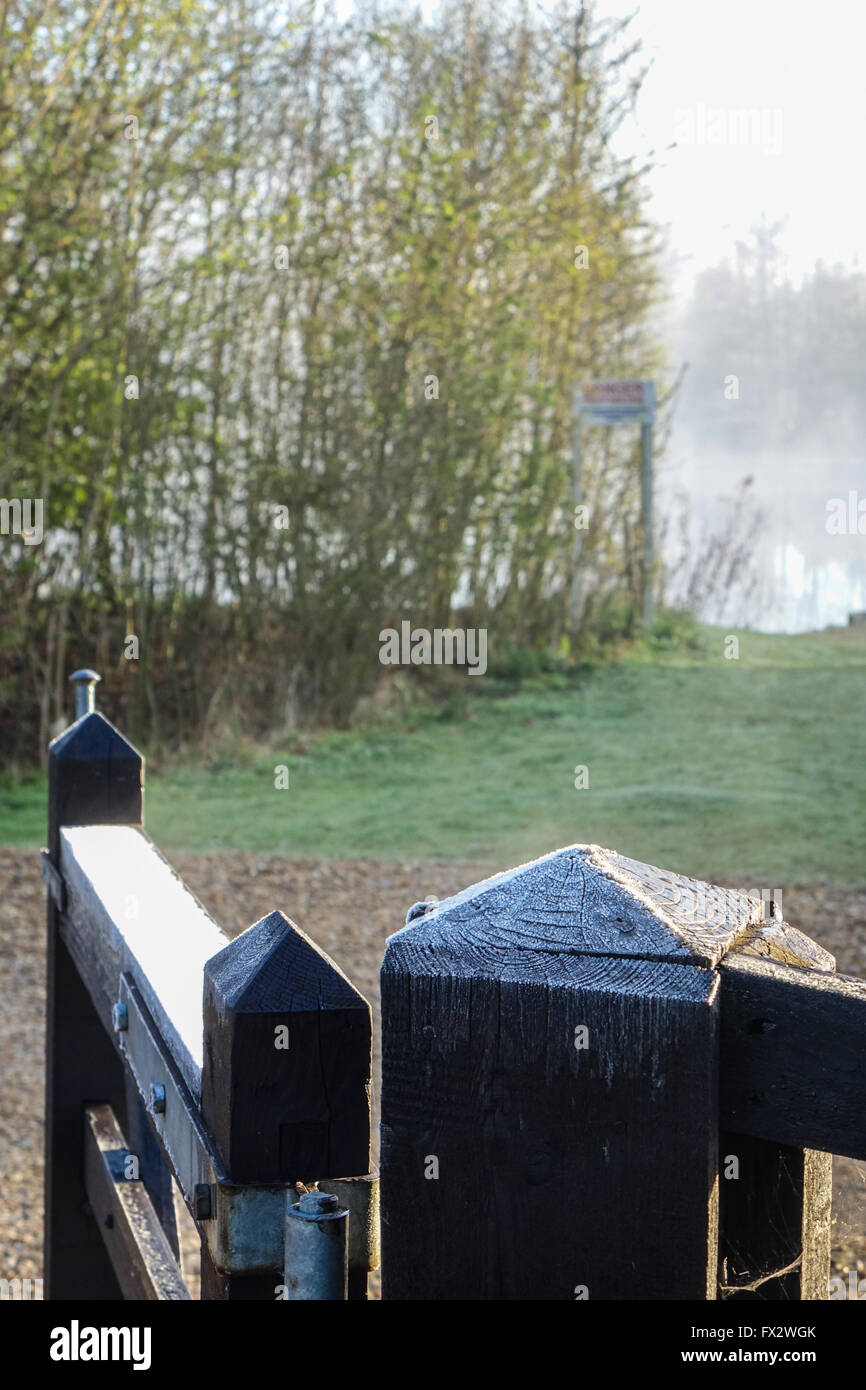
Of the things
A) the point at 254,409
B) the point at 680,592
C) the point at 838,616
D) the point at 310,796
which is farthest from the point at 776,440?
the point at 310,796

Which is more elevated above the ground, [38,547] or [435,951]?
[38,547]

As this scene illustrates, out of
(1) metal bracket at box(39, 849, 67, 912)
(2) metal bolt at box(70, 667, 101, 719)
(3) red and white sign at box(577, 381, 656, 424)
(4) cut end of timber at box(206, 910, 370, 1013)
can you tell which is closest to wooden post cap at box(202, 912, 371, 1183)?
(4) cut end of timber at box(206, 910, 370, 1013)

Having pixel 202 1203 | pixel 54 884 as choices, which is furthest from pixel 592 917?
pixel 54 884

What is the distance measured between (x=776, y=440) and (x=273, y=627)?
8870mm

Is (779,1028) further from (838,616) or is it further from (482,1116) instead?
(838,616)

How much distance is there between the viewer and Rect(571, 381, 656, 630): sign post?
38.7 feet

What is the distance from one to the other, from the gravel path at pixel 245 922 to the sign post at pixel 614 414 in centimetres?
500

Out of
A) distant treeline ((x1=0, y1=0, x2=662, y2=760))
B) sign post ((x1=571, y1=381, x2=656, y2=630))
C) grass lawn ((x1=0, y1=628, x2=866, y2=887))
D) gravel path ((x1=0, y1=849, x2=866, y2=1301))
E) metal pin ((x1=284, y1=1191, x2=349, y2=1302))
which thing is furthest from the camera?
sign post ((x1=571, y1=381, x2=656, y2=630))

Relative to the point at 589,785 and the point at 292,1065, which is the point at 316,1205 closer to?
the point at 292,1065

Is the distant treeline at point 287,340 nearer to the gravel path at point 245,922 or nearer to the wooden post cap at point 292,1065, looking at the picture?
the gravel path at point 245,922

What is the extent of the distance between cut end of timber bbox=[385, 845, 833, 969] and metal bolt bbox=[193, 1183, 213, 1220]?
1.05 feet

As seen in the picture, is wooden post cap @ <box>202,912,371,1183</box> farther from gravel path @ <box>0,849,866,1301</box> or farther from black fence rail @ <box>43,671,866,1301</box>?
gravel path @ <box>0,849,866,1301</box>

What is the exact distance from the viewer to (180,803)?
29.0 feet

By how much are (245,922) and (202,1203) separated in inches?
212
